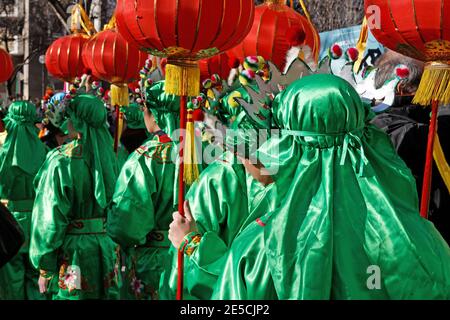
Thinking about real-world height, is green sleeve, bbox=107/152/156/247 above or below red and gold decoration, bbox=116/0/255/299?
below

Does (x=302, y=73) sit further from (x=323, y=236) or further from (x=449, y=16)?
(x=449, y=16)

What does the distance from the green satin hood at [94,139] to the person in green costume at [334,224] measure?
11.6 feet

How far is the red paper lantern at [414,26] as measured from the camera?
3.34 metres

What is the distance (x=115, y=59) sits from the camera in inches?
308

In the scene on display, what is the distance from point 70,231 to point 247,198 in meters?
2.51

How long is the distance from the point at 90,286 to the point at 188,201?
2468 mm


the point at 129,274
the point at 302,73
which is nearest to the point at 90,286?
the point at 129,274

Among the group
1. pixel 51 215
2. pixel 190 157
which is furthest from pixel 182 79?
pixel 51 215

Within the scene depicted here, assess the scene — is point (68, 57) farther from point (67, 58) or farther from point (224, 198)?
point (224, 198)

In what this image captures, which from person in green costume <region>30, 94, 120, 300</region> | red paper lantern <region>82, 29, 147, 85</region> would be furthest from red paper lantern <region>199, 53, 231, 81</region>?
red paper lantern <region>82, 29, 147, 85</region>

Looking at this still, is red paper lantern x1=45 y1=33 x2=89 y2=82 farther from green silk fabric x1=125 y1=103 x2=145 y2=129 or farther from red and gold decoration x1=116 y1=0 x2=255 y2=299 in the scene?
red and gold decoration x1=116 y1=0 x2=255 y2=299

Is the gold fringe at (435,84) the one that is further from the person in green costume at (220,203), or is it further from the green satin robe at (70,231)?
the green satin robe at (70,231)

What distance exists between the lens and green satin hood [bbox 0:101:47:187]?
6.95 meters

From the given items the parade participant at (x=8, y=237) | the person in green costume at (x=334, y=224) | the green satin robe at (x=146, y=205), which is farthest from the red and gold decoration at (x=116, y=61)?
the person in green costume at (x=334, y=224)
